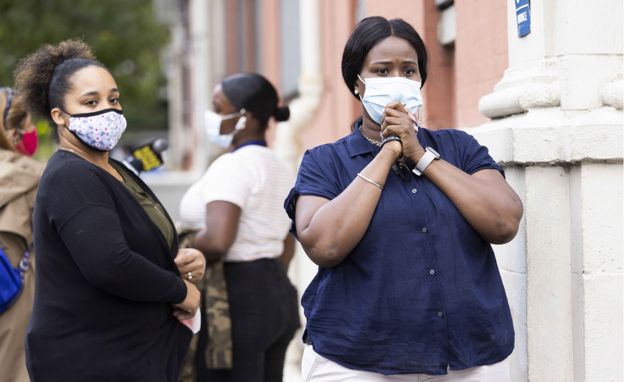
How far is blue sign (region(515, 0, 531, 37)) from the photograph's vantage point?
12.6 ft

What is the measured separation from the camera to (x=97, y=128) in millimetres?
3613

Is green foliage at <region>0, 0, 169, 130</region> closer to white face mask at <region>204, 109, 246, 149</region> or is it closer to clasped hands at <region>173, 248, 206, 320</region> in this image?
white face mask at <region>204, 109, 246, 149</region>

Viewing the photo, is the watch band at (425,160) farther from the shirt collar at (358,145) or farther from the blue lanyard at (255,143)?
the blue lanyard at (255,143)

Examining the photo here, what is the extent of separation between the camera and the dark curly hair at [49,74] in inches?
146

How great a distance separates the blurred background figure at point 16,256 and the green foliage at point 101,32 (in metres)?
12.9

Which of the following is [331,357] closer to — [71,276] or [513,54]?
[71,276]

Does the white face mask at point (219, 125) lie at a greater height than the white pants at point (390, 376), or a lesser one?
greater

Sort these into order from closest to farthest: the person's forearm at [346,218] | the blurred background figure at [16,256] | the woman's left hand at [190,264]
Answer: the person's forearm at [346,218]
the woman's left hand at [190,264]
the blurred background figure at [16,256]

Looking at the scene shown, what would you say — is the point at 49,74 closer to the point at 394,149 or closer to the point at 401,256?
the point at 394,149

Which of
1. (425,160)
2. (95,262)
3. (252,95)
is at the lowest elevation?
(95,262)

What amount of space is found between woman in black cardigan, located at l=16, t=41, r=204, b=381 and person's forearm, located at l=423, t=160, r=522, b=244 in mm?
1081

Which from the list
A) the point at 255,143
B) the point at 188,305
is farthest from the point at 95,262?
the point at 255,143

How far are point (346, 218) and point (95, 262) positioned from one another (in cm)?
92

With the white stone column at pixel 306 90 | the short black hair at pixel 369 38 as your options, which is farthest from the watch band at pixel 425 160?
the white stone column at pixel 306 90
